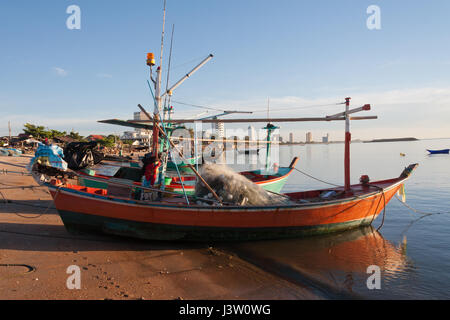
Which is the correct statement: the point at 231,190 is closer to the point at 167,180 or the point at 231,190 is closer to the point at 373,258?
the point at 373,258

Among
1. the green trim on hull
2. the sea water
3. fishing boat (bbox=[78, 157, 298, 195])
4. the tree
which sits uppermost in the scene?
the tree

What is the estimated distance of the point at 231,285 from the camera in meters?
5.56

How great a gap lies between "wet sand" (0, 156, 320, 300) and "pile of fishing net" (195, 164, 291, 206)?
1493 mm

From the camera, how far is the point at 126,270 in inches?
229

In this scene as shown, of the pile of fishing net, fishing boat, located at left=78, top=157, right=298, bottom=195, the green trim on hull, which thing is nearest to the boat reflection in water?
the green trim on hull

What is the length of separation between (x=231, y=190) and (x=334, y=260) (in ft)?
11.7

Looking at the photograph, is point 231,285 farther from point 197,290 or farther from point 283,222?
point 283,222

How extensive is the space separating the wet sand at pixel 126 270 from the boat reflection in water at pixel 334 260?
0.96 ft

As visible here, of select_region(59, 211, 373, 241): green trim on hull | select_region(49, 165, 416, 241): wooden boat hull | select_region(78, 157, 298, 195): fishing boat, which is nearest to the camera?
select_region(49, 165, 416, 241): wooden boat hull

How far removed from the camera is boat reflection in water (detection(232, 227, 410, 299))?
234 inches

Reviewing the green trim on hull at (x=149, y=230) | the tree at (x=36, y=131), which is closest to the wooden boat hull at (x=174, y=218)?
the green trim on hull at (x=149, y=230)

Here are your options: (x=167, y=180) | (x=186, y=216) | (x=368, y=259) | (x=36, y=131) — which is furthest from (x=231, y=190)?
(x=36, y=131)

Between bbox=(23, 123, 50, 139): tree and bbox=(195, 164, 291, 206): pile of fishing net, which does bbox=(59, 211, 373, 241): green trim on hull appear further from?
bbox=(23, 123, 50, 139): tree
